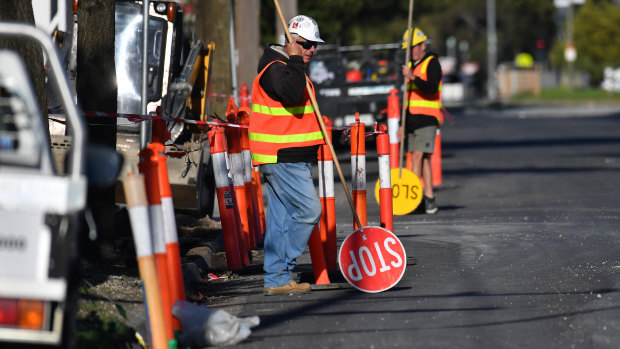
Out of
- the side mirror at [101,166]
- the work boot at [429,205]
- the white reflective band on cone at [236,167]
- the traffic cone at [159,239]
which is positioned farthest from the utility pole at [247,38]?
the side mirror at [101,166]

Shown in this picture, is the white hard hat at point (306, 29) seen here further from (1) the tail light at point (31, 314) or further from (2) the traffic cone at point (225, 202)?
(1) the tail light at point (31, 314)

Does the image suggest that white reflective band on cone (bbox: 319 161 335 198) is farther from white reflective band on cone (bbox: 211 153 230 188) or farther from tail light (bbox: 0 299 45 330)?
tail light (bbox: 0 299 45 330)

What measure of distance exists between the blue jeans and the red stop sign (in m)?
0.31

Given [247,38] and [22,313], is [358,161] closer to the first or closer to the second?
[22,313]

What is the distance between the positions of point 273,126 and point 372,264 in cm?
116

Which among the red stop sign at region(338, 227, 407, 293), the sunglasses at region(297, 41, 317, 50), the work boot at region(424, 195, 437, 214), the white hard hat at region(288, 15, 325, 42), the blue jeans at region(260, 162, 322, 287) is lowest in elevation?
the work boot at region(424, 195, 437, 214)

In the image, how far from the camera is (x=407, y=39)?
1319cm

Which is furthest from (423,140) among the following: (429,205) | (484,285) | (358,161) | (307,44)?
(307,44)

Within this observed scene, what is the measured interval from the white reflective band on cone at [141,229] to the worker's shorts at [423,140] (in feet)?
26.0

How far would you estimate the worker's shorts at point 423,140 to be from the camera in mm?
13664

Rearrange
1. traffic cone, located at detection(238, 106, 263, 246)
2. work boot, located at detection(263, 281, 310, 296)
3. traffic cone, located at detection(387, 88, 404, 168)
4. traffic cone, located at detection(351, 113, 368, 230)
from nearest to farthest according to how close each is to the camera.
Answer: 1. work boot, located at detection(263, 281, 310, 296)
2. traffic cone, located at detection(351, 113, 368, 230)
3. traffic cone, located at detection(238, 106, 263, 246)
4. traffic cone, located at detection(387, 88, 404, 168)

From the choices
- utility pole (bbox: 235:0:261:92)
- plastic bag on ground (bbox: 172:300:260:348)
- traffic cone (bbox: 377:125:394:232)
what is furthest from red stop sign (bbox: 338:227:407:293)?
utility pole (bbox: 235:0:261:92)

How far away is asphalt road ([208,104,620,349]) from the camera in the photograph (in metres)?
6.90

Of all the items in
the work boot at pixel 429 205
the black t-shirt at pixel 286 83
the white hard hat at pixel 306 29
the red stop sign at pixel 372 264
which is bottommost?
the work boot at pixel 429 205
